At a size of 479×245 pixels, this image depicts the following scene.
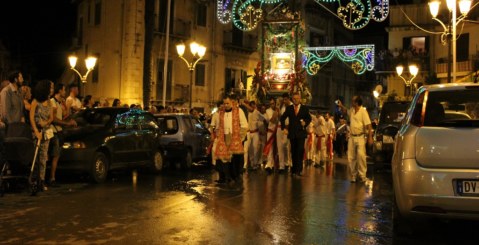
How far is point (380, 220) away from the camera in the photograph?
→ 308 inches

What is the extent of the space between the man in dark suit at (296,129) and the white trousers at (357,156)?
5.07 feet

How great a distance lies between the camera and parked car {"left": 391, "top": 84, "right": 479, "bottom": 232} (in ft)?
19.1

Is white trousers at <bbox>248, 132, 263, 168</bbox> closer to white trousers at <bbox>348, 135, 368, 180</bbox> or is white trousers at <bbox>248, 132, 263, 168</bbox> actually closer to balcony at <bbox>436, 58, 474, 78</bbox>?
white trousers at <bbox>348, 135, 368, 180</bbox>

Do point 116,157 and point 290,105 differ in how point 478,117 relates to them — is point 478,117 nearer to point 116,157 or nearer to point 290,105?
point 290,105

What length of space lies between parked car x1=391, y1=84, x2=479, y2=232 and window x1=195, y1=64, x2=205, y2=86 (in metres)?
30.2

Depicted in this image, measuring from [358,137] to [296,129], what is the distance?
75.0 inches

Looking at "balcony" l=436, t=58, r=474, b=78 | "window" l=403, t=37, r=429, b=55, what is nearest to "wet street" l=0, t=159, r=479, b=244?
"balcony" l=436, t=58, r=474, b=78

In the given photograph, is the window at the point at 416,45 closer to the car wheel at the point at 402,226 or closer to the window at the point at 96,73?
the window at the point at 96,73

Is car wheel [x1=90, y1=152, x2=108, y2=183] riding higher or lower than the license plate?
lower

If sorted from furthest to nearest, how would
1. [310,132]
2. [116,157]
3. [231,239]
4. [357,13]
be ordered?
1. [357,13]
2. [310,132]
3. [116,157]
4. [231,239]

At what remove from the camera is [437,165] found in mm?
5926

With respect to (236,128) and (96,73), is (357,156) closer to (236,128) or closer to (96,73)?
(236,128)

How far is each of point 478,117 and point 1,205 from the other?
7150 millimetres

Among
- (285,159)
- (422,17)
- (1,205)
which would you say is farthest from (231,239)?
(422,17)
